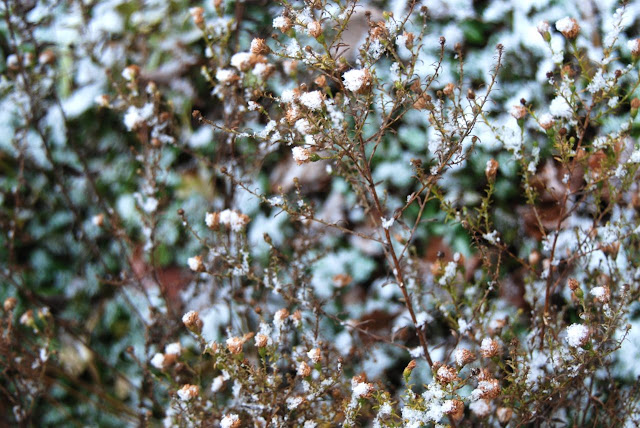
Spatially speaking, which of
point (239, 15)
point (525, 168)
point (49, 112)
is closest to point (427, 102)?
point (525, 168)

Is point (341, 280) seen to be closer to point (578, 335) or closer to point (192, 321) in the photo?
point (192, 321)

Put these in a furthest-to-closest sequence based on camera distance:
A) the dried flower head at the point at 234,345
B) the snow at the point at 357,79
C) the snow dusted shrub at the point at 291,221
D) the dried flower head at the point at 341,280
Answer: the dried flower head at the point at 341,280 → the snow dusted shrub at the point at 291,221 → the dried flower head at the point at 234,345 → the snow at the point at 357,79

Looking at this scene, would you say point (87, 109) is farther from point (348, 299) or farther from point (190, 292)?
point (348, 299)

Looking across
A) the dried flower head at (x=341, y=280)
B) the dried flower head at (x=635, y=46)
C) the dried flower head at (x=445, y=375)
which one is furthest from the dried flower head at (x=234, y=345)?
the dried flower head at (x=635, y=46)

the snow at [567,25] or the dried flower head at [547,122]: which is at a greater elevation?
the snow at [567,25]

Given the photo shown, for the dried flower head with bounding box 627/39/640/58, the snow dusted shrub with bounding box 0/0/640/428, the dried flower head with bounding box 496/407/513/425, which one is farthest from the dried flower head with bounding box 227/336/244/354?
the dried flower head with bounding box 627/39/640/58

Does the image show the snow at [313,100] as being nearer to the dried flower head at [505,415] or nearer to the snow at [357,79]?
the snow at [357,79]

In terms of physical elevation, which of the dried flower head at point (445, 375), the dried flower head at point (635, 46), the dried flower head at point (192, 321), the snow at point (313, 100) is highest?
the dried flower head at point (635, 46)

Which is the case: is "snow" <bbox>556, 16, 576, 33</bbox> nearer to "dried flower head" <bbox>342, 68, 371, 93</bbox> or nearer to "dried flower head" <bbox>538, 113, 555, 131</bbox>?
"dried flower head" <bbox>538, 113, 555, 131</bbox>
